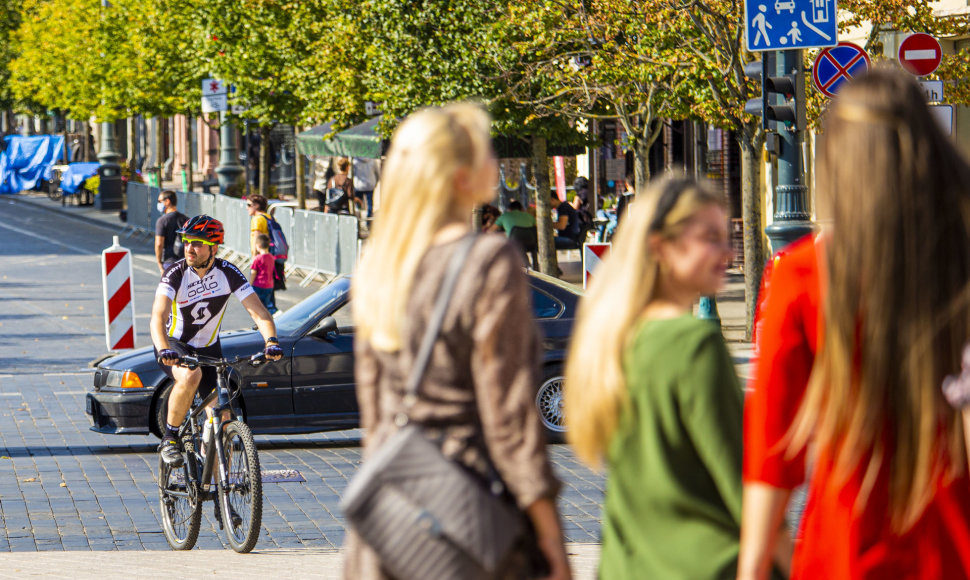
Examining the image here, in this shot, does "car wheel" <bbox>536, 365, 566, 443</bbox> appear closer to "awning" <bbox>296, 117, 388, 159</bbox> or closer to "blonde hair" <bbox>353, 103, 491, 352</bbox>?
"blonde hair" <bbox>353, 103, 491, 352</bbox>

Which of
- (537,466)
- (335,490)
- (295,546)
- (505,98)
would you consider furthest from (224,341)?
(505,98)

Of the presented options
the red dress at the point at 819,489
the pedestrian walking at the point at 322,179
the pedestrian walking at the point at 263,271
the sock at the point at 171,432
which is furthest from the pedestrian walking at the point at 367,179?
the red dress at the point at 819,489

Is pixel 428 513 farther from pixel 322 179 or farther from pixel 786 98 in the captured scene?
pixel 322 179

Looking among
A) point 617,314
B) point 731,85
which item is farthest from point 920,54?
point 617,314

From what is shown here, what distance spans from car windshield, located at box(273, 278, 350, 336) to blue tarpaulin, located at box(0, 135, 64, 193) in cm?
4431

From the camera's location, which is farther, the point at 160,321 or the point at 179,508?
the point at 179,508

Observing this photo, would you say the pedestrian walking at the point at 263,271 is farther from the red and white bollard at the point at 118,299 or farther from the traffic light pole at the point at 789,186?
the traffic light pole at the point at 789,186

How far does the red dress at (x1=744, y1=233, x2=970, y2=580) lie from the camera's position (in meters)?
2.89

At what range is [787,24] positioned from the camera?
13750 millimetres

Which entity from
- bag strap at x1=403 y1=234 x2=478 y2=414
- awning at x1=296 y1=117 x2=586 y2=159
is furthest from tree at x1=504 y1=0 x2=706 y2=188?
bag strap at x1=403 y1=234 x2=478 y2=414

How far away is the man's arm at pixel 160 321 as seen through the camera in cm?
782

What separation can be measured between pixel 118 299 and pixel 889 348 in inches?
463

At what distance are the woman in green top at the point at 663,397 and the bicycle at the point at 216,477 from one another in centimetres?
469

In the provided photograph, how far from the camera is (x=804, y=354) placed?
9.59 ft
